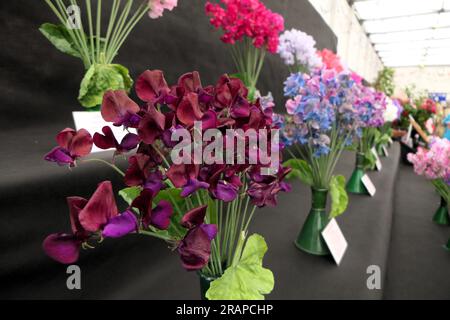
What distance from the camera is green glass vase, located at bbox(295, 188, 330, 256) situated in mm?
600

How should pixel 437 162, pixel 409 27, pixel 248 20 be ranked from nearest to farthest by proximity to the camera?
pixel 248 20 < pixel 437 162 < pixel 409 27

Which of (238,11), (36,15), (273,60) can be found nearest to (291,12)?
(273,60)

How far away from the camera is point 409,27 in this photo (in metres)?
6.14

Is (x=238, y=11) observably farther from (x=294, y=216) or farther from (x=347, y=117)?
(x=294, y=216)

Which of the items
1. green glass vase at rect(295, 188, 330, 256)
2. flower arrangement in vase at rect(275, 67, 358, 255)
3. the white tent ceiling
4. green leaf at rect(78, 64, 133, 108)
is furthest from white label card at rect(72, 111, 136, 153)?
the white tent ceiling

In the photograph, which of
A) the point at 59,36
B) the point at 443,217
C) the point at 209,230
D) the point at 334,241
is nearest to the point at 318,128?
the point at 334,241

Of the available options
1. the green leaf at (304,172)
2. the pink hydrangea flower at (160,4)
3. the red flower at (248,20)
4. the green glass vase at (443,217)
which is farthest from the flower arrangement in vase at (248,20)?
the green glass vase at (443,217)

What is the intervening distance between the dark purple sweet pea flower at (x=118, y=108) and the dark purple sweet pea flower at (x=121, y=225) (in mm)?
73

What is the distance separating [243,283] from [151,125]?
168mm

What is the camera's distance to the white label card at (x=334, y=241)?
22.6 inches

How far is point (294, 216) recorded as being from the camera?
83 cm

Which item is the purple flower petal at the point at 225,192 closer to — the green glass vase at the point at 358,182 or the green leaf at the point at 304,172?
the green leaf at the point at 304,172

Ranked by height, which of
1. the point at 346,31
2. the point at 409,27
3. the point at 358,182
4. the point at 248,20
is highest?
the point at 409,27

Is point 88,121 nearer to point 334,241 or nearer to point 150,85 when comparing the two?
point 150,85
